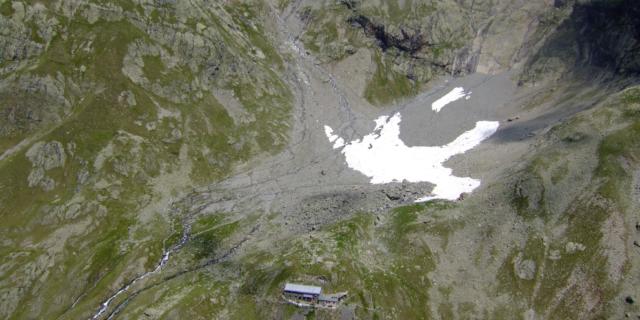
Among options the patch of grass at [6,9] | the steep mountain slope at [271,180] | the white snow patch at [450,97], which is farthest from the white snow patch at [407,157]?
the patch of grass at [6,9]

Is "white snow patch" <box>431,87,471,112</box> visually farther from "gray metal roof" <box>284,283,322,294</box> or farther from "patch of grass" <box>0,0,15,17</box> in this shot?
"patch of grass" <box>0,0,15,17</box>

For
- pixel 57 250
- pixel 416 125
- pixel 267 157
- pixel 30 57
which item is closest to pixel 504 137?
pixel 416 125

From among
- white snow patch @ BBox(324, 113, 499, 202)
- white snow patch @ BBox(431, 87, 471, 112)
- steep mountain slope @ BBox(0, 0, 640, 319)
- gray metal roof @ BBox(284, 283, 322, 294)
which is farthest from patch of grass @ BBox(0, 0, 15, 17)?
white snow patch @ BBox(431, 87, 471, 112)

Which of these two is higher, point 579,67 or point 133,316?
point 133,316

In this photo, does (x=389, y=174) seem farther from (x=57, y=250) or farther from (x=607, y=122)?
(x=57, y=250)

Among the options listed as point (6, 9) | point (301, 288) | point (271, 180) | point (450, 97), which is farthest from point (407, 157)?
point (6, 9)

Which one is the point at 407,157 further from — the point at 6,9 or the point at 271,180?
the point at 6,9
